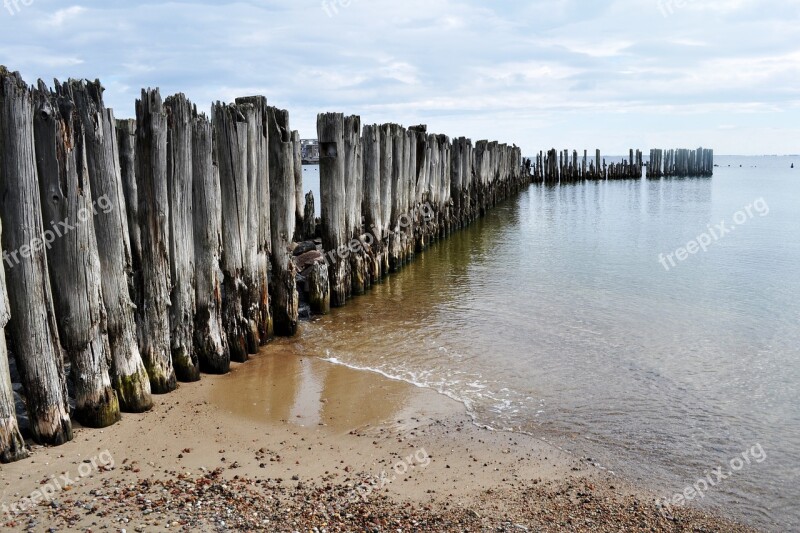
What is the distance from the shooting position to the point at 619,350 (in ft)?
27.3

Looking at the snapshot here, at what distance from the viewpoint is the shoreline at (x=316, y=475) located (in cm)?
410

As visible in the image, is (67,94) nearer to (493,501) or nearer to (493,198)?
(493,501)

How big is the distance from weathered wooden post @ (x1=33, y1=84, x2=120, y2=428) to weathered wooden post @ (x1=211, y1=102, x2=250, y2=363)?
190 centimetres

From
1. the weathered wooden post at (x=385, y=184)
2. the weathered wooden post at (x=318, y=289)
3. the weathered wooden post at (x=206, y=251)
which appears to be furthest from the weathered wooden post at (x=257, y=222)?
the weathered wooden post at (x=385, y=184)

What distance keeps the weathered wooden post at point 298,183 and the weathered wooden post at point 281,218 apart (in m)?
0.34

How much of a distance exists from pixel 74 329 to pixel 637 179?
55.9m

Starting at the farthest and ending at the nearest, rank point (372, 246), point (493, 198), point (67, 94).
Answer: point (493, 198), point (372, 246), point (67, 94)

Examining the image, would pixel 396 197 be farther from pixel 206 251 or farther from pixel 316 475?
pixel 316 475

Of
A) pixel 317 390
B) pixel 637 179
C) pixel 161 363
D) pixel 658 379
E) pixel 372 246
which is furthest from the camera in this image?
pixel 637 179

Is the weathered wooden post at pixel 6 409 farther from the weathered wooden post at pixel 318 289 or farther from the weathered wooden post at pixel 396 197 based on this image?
the weathered wooden post at pixel 396 197

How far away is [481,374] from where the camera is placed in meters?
7.35

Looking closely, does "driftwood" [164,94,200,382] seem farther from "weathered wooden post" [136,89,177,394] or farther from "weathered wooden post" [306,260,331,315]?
"weathered wooden post" [306,260,331,315]

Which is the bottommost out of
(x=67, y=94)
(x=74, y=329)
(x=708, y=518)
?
(x=708, y=518)

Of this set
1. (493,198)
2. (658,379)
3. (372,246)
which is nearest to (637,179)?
(493,198)
